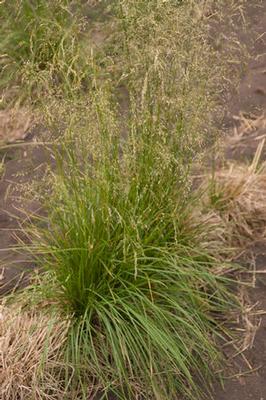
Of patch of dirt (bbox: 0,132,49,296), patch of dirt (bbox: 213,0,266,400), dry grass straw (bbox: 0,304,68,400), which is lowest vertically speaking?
patch of dirt (bbox: 213,0,266,400)

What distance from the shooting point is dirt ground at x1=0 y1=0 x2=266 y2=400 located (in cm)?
315

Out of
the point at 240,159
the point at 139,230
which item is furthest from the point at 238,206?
the point at 139,230

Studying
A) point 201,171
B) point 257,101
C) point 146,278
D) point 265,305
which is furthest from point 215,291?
point 257,101

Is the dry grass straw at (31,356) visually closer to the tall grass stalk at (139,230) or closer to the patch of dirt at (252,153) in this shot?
the tall grass stalk at (139,230)

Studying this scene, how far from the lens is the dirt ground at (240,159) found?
315 cm

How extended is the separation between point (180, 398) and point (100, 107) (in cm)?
120

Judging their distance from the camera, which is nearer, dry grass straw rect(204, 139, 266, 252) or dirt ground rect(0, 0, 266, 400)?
dirt ground rect(0, 0, 266, 400)

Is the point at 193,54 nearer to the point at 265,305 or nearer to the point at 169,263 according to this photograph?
the point at 169,263

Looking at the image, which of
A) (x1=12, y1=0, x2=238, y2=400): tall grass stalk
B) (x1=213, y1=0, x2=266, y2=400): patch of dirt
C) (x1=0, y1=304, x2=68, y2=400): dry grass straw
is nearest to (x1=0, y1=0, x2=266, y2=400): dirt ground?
(x1=213, y1=0, x2=266, y2=400): patch of dirt

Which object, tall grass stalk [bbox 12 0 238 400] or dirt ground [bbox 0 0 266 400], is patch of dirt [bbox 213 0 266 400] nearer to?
dirt ground [bbox 0 0 266 400]

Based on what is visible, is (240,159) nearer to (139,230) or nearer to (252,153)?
(252,153)

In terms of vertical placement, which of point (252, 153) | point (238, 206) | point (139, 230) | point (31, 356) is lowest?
point (252, 153)

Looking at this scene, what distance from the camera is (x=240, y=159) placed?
440cm

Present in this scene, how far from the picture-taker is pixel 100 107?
2967 mm
